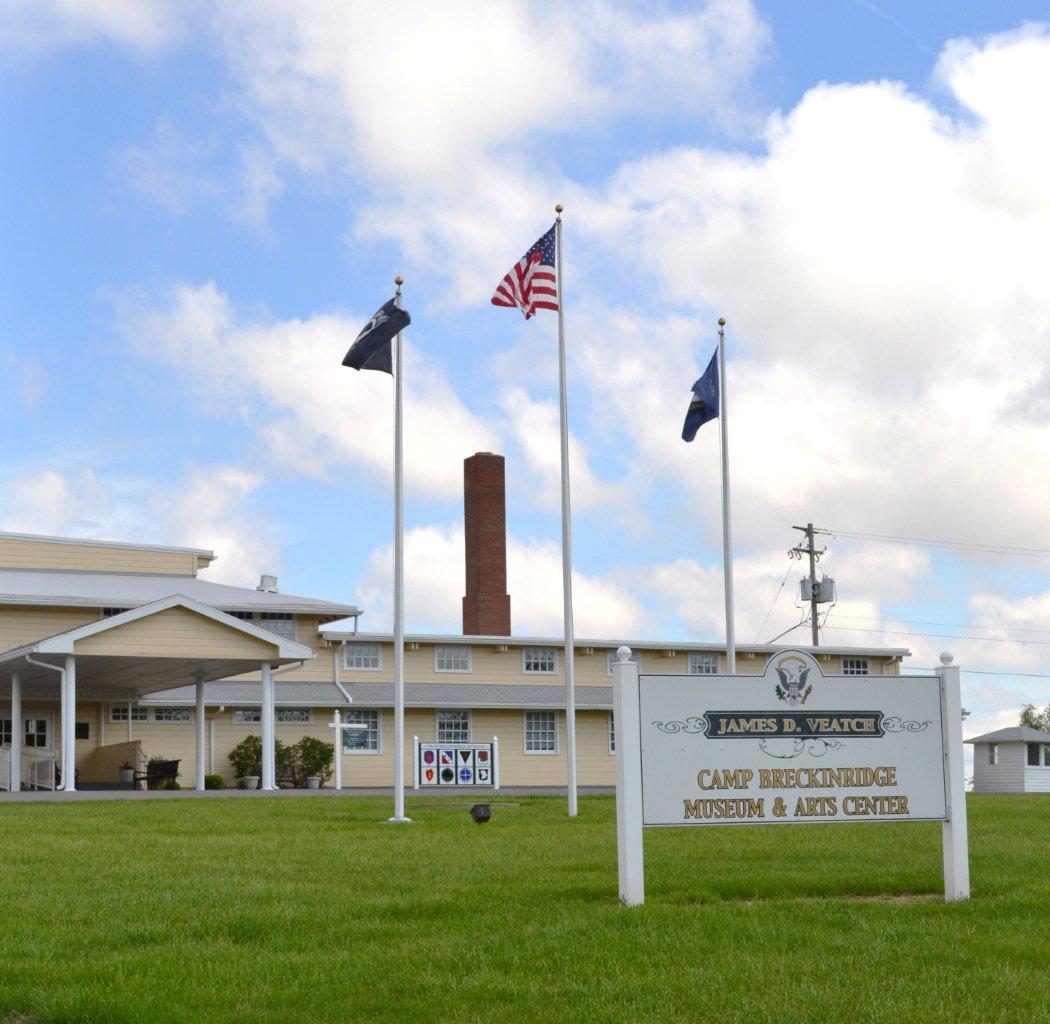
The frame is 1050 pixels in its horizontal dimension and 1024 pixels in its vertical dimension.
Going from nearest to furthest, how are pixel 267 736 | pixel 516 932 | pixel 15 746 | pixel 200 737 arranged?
pixel 516 932 < pixel 267 736 < pixel 15 746 < pixel 200 737

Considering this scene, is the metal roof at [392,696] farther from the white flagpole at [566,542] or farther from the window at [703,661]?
the white flagpole at [566,542]

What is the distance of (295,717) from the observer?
42312 millimetres

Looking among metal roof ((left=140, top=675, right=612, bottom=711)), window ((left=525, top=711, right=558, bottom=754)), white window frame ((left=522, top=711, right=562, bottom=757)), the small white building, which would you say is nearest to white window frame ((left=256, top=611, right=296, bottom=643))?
metal roof ((left=140, top=675, right=612, bottom=711))

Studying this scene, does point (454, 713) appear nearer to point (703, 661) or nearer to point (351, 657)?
point (351, 657)

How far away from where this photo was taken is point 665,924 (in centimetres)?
1014

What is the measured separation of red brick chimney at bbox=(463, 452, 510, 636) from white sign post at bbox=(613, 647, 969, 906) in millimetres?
35968

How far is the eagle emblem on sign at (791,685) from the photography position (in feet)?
38.0

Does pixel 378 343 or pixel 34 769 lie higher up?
pixel 378 343

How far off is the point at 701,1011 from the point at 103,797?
74.6 ft

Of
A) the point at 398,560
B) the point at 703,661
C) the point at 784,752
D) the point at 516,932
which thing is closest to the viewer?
the point at 516,932

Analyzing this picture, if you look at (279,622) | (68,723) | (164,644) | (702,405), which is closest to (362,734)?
(279,622)

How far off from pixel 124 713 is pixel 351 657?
278 inches

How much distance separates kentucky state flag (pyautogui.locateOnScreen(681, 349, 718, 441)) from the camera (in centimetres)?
2794

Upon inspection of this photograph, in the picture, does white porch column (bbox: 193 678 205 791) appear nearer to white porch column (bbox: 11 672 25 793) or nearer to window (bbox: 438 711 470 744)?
white porch column (bbox: 11 672 25 793)
